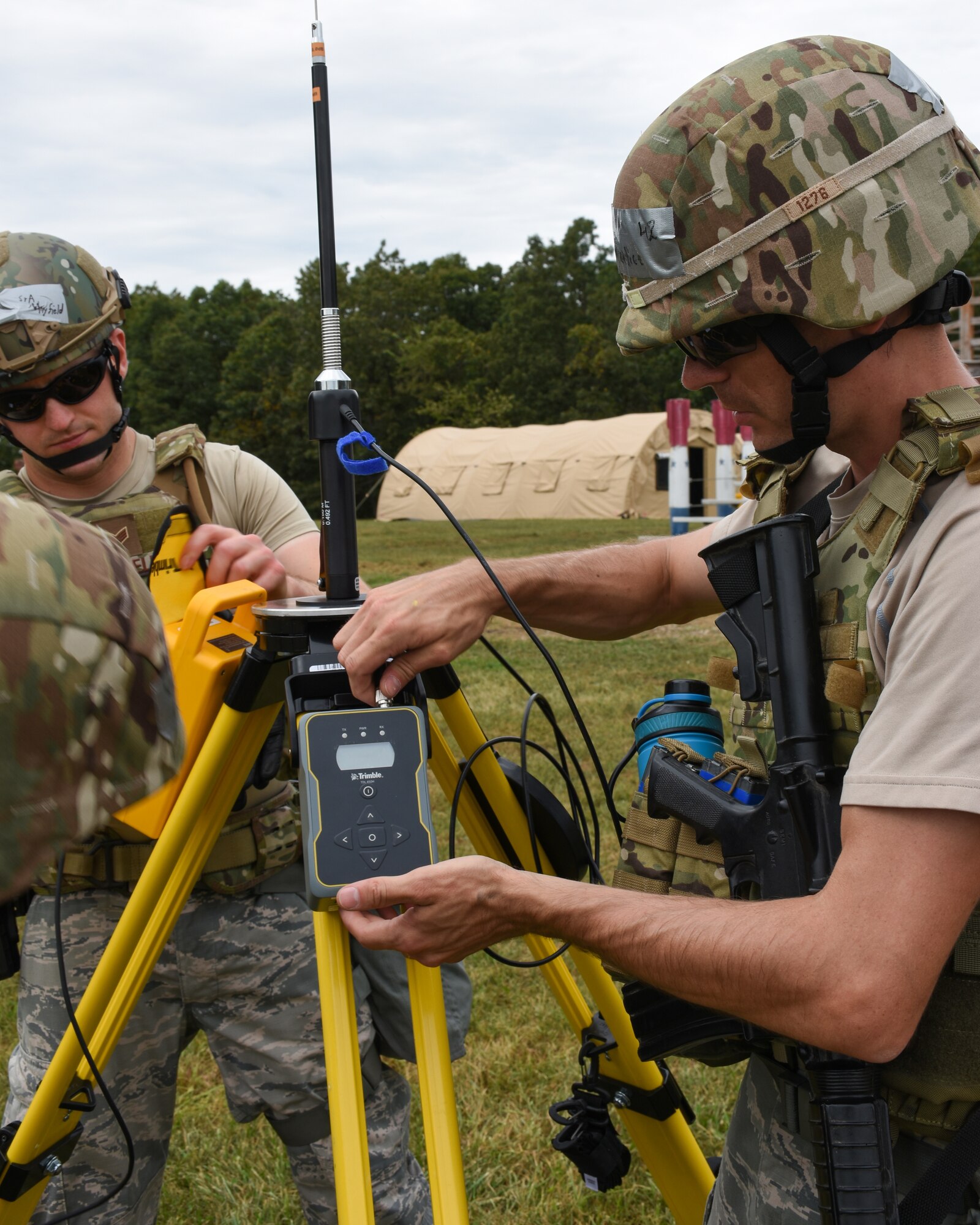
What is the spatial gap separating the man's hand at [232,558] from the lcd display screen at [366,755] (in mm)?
849

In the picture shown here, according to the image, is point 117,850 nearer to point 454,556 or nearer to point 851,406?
Answer: point 851,406

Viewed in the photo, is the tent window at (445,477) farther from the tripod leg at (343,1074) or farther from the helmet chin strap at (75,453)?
the tripod leg at (343,1074)

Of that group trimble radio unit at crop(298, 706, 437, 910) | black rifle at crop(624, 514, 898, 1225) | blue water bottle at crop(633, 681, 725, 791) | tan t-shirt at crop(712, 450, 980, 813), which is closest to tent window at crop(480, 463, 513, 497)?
blue water bottle at crop(633, 681, 725, 791)

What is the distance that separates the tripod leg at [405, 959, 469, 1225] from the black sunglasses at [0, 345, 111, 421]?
5.57ft

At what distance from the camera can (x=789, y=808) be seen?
184cm

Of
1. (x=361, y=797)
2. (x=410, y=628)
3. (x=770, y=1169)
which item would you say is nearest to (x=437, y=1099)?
(x=361, y=797)

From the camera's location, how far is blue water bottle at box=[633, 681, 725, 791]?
7.14 ft

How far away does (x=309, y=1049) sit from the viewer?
9.23 ft

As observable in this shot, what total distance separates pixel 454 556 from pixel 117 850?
53.5ft

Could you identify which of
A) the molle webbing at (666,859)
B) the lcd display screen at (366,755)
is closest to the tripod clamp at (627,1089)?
the molle webbing at (666,859)

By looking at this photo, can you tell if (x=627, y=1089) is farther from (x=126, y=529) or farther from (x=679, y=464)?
(x=679, y=464)

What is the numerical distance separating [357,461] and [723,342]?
69 cm

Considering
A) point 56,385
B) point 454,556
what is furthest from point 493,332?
point 56,385

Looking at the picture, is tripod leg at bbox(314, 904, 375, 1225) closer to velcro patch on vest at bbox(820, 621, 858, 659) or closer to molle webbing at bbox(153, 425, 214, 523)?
velcro patch on vest at bbox(820, 621, 858, 659)
